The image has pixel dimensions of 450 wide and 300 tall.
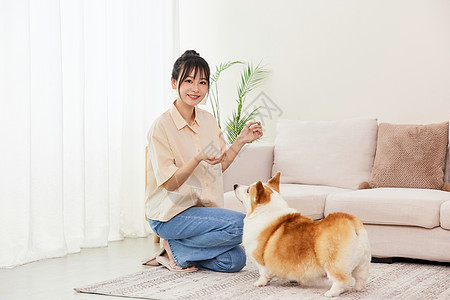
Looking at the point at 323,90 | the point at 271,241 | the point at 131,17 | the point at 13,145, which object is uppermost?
the point at 131,17

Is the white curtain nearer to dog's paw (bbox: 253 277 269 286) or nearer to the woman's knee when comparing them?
the woman's knee

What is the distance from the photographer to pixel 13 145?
9.96 ft

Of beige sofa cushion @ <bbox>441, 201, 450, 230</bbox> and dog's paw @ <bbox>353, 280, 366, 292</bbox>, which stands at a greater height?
beige sofa cushion @ <bbox>441, 201, 450, 230</bbox>

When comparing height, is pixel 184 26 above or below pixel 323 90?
above

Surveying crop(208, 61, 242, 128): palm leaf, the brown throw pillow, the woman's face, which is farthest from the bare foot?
crop(208, 61, 242, 128): palm leaf

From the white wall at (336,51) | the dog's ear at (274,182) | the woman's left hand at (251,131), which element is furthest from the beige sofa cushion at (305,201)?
the white wall at (336,51)

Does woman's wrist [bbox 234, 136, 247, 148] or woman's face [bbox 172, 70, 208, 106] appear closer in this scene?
woman's wrist [bbox 234, 136, 247, 148]

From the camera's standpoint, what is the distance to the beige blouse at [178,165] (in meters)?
2.60

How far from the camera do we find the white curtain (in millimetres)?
3043

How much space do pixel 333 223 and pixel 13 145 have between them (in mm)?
1818

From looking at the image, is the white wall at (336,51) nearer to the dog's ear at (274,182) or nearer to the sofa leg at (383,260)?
the sofa leg at (383,260)

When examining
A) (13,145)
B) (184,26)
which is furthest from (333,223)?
(184,26)

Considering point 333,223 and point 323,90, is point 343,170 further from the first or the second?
point 333,223

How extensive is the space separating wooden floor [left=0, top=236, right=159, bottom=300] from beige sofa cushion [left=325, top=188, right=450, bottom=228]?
115 centimetres
